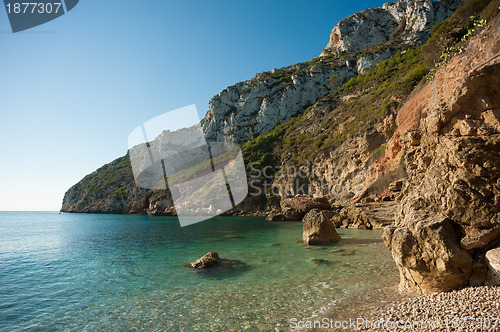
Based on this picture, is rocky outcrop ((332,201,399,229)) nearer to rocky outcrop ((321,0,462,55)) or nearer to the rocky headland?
the rocky headland

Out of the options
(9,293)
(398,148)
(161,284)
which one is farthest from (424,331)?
(398,148)

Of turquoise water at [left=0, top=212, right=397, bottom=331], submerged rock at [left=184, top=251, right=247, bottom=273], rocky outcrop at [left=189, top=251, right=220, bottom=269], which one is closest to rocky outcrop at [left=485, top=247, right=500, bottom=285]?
turquoise water at [left=0, top=212, right=397, bottom=331]

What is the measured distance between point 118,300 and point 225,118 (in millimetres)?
85188

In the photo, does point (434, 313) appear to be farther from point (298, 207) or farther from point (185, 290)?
point (298, 207)

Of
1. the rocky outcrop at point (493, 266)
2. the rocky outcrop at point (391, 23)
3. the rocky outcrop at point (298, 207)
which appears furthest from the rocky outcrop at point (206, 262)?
the rocky outcrop at point (391, 23)

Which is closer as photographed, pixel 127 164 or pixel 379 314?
pixel 379 314

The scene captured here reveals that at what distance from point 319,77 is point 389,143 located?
2066 inches

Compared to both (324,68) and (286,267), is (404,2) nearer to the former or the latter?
(324,68)

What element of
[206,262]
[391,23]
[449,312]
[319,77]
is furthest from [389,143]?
[391,23]

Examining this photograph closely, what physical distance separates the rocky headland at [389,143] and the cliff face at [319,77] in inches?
14.6

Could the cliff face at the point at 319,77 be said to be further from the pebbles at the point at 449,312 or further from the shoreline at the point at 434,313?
the pebbles at the point at 449,312

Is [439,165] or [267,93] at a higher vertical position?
[267,93]

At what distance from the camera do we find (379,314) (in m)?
6.11

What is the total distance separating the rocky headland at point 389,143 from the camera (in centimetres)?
641
